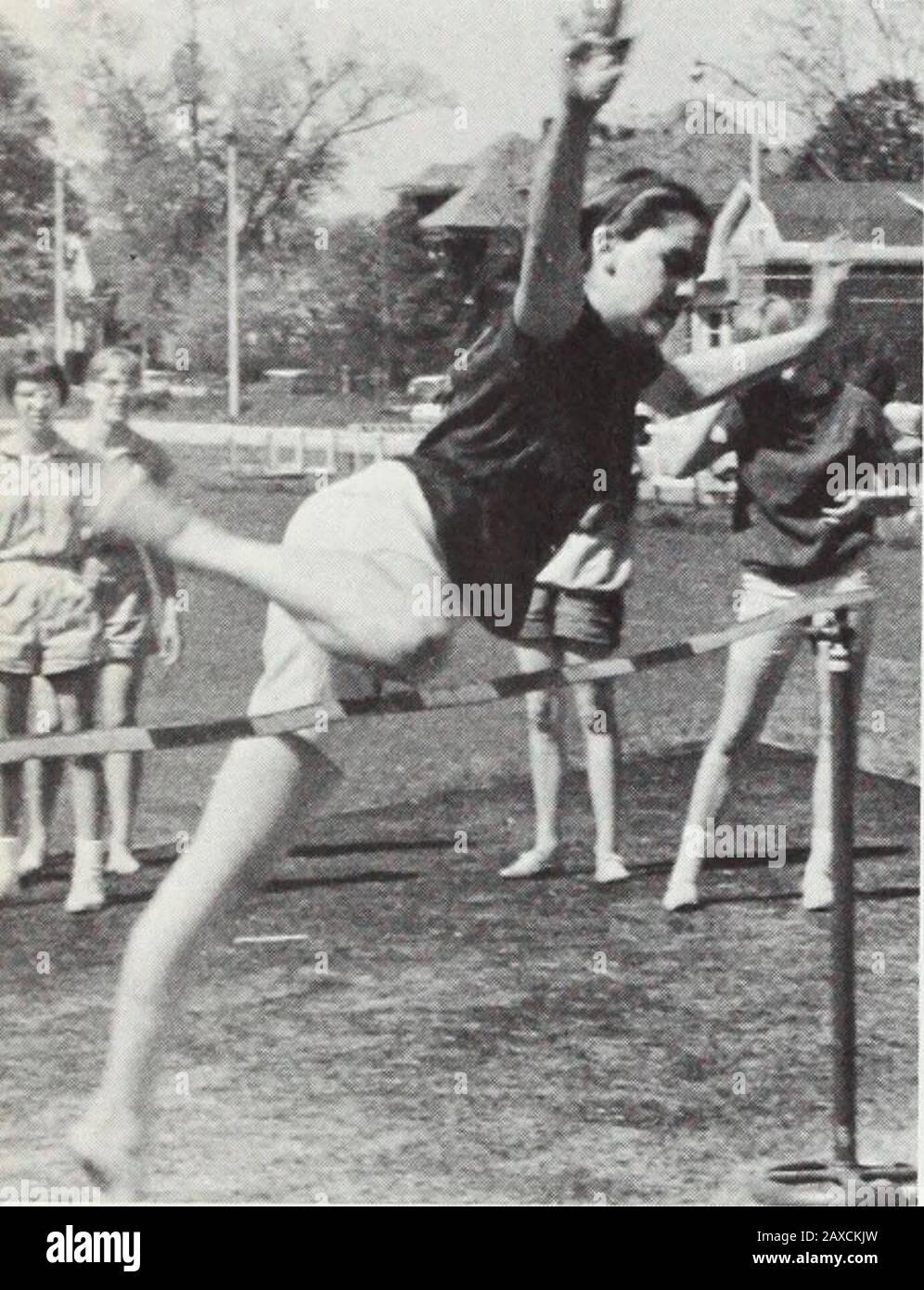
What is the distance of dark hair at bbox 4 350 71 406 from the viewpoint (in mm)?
3637

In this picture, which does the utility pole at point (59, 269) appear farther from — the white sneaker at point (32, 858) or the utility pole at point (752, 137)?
the utility pole at point (752, 137)

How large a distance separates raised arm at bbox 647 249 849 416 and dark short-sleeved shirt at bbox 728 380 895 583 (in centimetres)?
9

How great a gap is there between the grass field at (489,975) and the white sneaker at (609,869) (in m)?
0.02

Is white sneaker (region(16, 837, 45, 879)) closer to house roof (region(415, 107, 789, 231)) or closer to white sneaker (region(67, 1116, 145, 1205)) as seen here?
white sneaker (region(67, 1116, 145, 1205))

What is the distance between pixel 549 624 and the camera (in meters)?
3.80

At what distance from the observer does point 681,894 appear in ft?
12.9

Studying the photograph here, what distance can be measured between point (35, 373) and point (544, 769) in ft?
3.44

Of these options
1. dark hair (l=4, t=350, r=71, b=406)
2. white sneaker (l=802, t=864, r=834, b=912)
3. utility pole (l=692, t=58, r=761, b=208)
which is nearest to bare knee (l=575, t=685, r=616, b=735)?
white sneaker (l=802, t=864, r=834, b=912)

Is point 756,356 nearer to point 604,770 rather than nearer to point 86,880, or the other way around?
point 604,770

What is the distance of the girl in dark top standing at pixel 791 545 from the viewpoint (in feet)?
12.7

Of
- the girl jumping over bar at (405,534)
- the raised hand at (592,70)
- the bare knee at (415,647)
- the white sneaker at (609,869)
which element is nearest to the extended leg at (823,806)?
the white sneaker at (609,869)

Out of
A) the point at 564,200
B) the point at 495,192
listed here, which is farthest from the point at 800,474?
the point at 564,200

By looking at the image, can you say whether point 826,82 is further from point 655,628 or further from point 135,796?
point 135,796

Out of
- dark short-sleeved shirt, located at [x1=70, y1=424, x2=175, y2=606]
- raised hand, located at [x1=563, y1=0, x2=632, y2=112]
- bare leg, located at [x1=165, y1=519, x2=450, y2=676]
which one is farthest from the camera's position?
dark short-sleeved shirt, located at [x1=70, y1=424, x2=175, y2=606]
